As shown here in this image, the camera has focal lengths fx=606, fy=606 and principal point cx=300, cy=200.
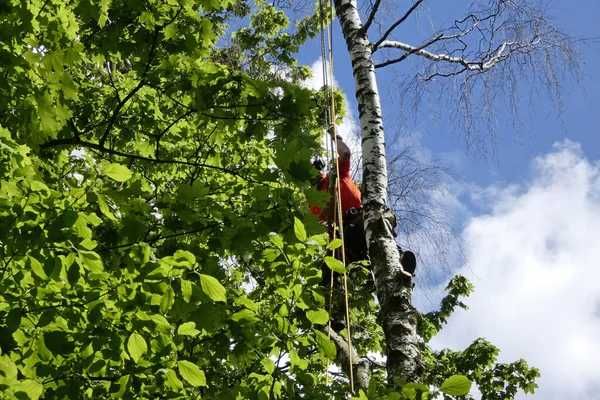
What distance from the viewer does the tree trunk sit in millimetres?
3400

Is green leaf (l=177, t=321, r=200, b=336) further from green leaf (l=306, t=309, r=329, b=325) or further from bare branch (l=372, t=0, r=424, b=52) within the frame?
bare branch (l=372, t=0, r=424, b=52)

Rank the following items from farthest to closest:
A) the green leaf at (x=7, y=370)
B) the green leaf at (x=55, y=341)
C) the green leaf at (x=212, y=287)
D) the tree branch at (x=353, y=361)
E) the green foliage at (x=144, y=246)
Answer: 1. the tree branch at (x=353, y=361)
2. the green foliage at (x=144, y=246)
3. the green leaf at (x=55, y=341)
4. the green leaf at (x=212, y=287)
5. the green leaf at (x=7, y=370)

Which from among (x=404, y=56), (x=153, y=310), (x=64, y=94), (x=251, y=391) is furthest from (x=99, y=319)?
(x=404, y=56)

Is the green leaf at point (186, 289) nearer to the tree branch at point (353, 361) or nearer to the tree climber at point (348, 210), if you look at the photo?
the tree branch at point (353, 361)

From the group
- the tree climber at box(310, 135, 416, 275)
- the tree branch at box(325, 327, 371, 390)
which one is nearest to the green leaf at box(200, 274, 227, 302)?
the tree branch at box(325, 327, 371, 390)

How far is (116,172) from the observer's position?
6.64ft

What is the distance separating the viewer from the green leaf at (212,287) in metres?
1.88

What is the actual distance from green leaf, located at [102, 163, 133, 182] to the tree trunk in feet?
5.84

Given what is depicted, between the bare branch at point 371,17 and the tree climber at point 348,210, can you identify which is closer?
the bare branch at point 371,17

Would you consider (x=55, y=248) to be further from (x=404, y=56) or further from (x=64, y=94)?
(x=404, y=56)

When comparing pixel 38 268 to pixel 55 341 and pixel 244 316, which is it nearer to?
pixel 55 341

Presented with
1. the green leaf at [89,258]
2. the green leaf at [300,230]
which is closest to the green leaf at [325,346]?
the green leaf at [300,230]

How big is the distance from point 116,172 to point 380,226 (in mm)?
2178

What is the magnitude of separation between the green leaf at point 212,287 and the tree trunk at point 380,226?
1.51 metres
